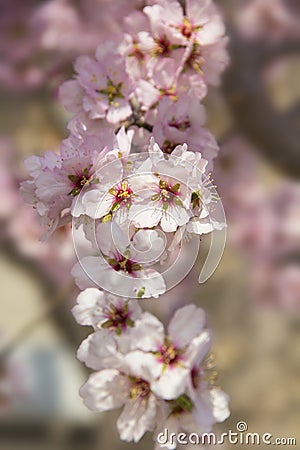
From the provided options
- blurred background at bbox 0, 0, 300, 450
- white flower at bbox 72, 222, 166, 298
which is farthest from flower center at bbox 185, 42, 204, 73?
blurred background at bbox 0, 0, 300, 450

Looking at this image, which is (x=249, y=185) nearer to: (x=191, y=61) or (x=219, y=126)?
(x=219, y=126)

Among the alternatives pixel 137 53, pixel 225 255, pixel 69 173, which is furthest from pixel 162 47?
pixel 225 255

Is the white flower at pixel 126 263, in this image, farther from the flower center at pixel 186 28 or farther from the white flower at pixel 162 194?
the flower center at pixel 186 28

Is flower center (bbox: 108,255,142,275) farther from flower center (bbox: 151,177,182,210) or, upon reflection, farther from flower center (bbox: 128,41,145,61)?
flower center (bbox: 128,41,145,61)

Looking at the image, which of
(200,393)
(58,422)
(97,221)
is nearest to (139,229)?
(97,221)

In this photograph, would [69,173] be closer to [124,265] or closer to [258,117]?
→ [124,265]

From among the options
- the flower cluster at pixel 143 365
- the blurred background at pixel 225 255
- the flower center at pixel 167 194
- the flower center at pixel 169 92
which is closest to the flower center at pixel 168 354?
the flower cluster at pixel 143 365
